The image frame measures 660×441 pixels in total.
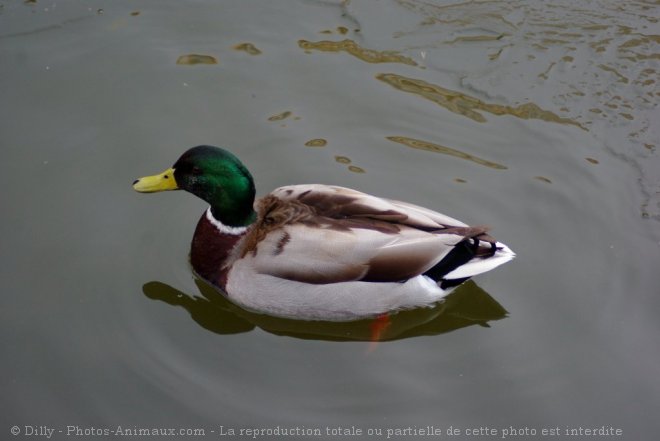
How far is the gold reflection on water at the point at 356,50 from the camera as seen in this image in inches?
298

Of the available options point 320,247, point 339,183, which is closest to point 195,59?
point 339,183

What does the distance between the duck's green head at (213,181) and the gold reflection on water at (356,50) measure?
2.59 metres

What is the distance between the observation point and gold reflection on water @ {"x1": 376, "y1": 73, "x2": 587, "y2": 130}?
23.3 feet

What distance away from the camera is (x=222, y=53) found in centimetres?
755

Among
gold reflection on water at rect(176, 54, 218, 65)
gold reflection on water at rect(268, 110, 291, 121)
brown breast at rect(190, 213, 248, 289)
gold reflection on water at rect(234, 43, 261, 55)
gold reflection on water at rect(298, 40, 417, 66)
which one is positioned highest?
gold reflection on water at rect(298, 40, 417, 66)

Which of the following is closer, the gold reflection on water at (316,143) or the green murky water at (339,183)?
the green murky water at (339,183)

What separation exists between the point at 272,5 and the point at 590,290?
13.6 feet

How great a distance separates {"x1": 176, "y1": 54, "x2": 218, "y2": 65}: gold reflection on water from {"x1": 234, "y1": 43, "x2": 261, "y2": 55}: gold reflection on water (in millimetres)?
286

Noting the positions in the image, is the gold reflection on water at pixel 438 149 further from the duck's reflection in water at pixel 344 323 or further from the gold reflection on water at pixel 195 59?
the gold reflection on water at pixel 195 59

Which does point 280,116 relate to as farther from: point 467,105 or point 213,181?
point 213,181

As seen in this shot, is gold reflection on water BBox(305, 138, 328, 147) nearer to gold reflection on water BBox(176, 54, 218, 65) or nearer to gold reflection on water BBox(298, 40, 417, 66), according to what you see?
gold reflection on water BBox(298, 40, 417, 66)

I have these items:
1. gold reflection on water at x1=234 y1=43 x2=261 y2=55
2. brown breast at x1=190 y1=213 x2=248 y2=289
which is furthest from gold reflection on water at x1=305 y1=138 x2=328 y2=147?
brown breast at x1=190 y1=213 x2=248 y2=289

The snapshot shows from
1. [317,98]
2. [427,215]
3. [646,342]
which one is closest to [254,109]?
[317,98]

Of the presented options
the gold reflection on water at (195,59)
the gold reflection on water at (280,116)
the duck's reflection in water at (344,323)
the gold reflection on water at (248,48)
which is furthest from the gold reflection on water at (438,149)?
the gold reflection on water at (195,59)
